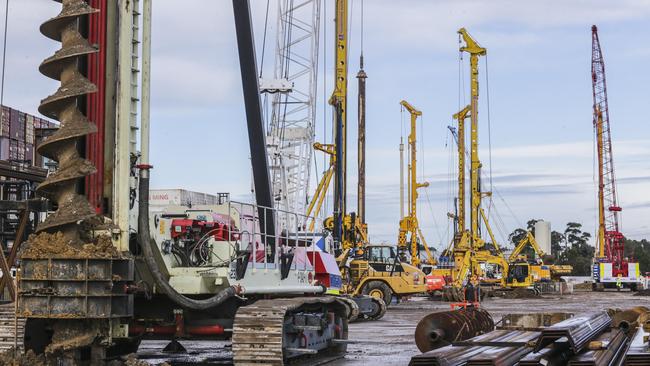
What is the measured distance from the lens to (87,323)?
992 cm

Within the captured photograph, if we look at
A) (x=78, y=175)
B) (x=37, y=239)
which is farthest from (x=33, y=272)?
(x=78, y=175)

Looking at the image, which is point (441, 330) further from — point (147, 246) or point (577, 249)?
point (577, 249)

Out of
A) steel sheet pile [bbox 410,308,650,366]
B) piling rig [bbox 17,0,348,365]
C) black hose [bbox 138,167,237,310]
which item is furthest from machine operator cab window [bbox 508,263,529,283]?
black hose [bbox 138,167,237,310]

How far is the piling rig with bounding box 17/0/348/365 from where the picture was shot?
9.84 m

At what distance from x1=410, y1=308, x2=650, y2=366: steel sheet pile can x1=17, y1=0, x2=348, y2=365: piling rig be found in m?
2.41

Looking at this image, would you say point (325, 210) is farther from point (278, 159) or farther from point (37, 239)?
point (37, 239)

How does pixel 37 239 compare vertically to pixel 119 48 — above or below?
below

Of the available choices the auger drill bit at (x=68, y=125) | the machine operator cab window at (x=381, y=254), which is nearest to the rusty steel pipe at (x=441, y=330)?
the auger drill bit at (x=68, y=125)

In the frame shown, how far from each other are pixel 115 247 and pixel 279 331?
9.31 ft

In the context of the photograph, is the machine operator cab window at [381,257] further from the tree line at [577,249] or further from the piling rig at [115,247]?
the tree line at [577,249]

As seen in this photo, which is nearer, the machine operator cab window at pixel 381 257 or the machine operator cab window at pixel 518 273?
the machine operator cab window at pixel 381 257

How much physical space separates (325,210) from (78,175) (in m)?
35.4

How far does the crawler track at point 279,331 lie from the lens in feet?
39.9

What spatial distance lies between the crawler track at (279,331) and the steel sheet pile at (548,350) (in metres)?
2.04
